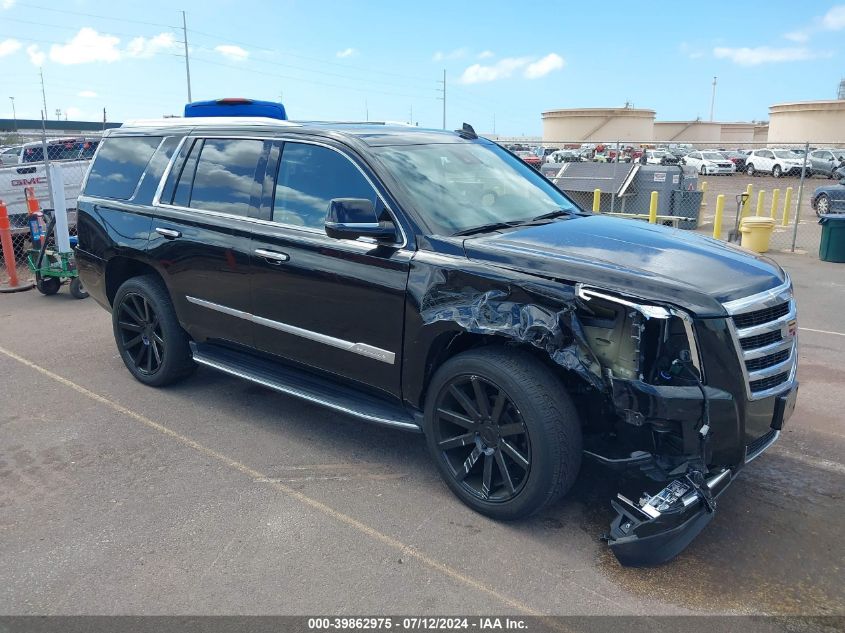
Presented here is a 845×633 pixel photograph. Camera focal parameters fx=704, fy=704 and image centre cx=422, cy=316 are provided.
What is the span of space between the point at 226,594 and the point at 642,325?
7.16 feet

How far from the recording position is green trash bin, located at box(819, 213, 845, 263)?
11500mm

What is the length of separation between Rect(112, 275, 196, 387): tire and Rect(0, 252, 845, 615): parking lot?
0.94 feet

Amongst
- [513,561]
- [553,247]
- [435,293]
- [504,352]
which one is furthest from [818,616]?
[435,293]

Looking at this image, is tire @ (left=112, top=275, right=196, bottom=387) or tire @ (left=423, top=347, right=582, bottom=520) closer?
tire @ (left=423, top=347, right=582, bottom=520)

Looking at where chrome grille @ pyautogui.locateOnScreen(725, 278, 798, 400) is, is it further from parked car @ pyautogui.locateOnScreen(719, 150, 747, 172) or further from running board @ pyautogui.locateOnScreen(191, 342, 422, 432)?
parked car @ pyautogui.locateOnScreen(719, 150, 747, 172)

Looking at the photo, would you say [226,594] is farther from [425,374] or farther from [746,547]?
[746,547]

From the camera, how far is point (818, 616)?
2.95m

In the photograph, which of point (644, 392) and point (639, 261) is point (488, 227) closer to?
point (639, 261)

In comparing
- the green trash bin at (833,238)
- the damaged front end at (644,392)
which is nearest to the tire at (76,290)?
the damaged front end at (644,392)

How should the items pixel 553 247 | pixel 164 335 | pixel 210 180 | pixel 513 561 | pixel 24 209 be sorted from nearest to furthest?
pixel 513 561 < pixel 553 247 < pixel 210 180 < pixel 164 335 < pixel 24 209

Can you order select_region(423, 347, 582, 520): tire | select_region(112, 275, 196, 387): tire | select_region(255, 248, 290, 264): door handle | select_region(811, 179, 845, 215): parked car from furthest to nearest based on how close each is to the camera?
select_region(811, 179, 845, 215): parked car < select_region(112, 275, 196, 387): tire < select_region(255, 248, 290, 264): door handle < select_region(423, 347, 582, 520): tire

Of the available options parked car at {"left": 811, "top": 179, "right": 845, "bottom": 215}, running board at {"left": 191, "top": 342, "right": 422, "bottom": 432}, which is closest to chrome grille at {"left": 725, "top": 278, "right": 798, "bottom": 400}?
running board at {"left": 191, "top": 342, "right": 422, "bottom": 432}

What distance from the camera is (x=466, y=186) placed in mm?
4289

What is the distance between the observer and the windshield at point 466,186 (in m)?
3.99
